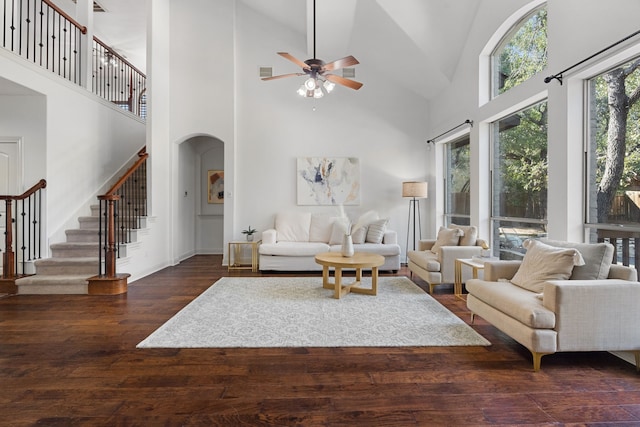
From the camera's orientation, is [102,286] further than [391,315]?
Yes

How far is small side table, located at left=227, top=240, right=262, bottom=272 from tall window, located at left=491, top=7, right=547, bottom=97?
454 cm

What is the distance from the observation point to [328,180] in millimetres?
6680

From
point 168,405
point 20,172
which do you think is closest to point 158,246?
point 20,172

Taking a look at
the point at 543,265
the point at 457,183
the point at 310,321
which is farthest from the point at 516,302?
the point at 457,183

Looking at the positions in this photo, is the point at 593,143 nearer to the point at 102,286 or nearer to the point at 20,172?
the point at 102,286

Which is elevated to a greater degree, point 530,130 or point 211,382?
point 530,130

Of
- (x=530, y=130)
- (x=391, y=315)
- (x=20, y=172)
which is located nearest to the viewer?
(x=391, y=315)

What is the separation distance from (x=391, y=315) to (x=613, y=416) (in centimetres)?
186

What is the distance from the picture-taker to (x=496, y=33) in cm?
439

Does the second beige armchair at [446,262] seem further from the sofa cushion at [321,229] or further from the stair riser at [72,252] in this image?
the stair riser at [72,252]

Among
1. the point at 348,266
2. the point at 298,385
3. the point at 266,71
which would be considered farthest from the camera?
the point at 266,71

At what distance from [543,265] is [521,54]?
2852mm

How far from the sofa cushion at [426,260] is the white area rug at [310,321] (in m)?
0.36

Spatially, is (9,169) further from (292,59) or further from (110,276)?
(292,59)
